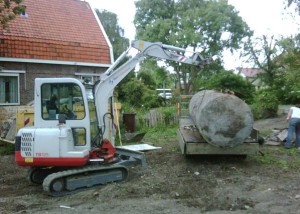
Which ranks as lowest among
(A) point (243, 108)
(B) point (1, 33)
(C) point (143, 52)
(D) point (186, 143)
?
(D) point (186, 143)

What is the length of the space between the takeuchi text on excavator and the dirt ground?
32 cm

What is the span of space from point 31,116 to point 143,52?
4802mm

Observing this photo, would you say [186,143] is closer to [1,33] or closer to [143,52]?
[143,52]

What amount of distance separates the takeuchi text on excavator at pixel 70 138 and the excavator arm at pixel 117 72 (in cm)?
2

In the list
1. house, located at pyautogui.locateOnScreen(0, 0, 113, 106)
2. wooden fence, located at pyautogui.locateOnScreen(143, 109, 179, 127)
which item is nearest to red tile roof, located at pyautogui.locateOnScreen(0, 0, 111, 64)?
house, located at pyautogui.locateOnScreen(0, 0, 113, 106)

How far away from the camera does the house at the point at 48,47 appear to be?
1568cm

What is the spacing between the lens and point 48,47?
54.3ft

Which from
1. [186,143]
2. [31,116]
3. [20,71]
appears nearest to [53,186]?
[186,143]

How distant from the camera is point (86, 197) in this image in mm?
6898

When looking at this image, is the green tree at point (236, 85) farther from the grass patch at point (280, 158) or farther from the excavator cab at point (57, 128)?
the excavator cab at point (57, 128)

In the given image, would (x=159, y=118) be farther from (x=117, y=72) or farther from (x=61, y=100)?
(x=61, y=100)

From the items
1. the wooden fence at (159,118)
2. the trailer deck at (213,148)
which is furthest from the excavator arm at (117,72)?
the wooden fence at (159,118)

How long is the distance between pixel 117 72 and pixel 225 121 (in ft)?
8.61

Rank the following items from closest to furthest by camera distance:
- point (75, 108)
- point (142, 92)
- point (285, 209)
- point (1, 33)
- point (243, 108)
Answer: point (285, 209), point (75, 108), point (243, 108), point (1, 33), point (142, 92)
